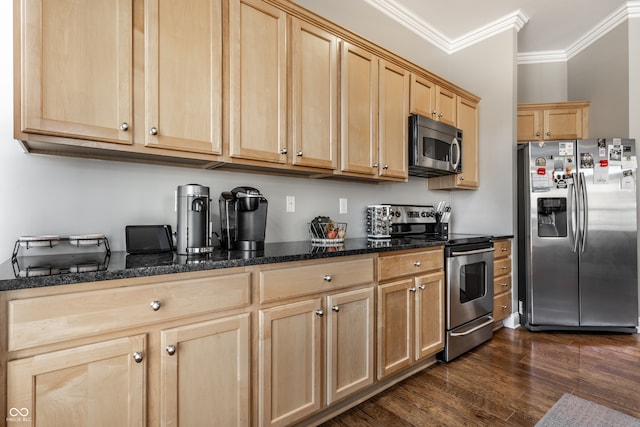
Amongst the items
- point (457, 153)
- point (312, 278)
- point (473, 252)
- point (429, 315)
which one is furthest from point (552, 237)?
point (312, 278)

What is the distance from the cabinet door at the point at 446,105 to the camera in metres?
2.87

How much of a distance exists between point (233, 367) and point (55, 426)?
0.58 metres

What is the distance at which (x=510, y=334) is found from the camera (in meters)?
3.03

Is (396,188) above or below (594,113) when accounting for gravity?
below

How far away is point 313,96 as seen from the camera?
1.97 m

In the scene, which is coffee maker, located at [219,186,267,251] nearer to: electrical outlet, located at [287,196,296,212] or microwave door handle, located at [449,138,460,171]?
electrical outlet, located at [287,196,296,212]

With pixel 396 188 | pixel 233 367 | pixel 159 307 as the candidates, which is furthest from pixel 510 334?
pixel 159 307

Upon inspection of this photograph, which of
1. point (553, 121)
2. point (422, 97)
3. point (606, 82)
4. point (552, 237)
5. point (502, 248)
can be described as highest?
point (606, 82)

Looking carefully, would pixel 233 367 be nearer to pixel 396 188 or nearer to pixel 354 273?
pixel 354 273

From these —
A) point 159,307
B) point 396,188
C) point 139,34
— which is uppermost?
point 139,34

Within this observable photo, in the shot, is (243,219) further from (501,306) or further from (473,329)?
(501,306)

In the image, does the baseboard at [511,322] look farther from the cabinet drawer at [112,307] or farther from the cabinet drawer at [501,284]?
the cabinet drawer at [112,307]

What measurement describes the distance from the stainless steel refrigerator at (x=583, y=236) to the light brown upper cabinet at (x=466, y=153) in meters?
0.51

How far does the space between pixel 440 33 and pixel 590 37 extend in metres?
Answer: 1.92
